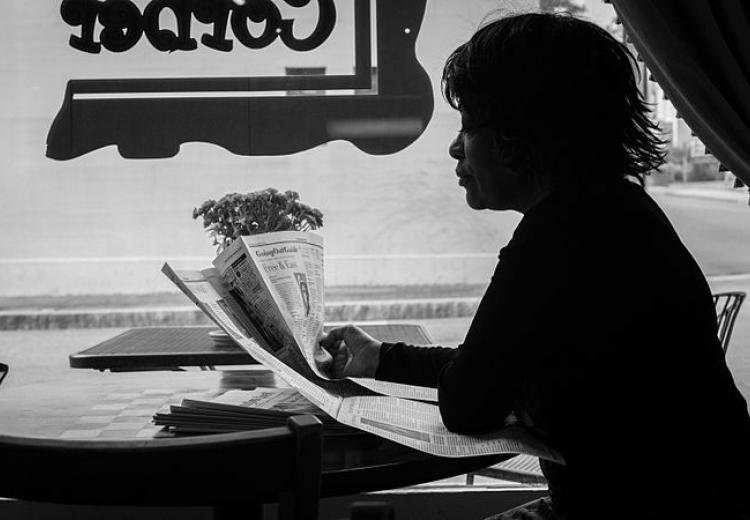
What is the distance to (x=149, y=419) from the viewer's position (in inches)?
47.0

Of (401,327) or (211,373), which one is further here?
(401,327)

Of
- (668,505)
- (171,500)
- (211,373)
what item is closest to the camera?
(171,500)

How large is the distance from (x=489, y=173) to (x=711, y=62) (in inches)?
56.0

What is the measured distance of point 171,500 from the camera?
2.39 ft

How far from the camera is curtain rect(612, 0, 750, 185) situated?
2355 mm

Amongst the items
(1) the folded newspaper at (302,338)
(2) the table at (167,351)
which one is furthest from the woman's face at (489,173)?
(2) the table at (167,351)

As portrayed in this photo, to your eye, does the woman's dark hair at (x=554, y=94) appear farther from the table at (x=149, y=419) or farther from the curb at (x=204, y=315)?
the curb at (x=204, y=315)

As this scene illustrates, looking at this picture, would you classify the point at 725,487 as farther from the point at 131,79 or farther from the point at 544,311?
the point at 131,79

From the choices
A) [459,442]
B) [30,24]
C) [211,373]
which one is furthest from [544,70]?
[30,24]

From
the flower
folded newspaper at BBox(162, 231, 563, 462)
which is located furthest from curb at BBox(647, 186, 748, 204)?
folded newspaper at BBox(162, 231, 563, 462)

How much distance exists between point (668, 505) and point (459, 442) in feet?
0.75

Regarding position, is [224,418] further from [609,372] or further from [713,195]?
[713,195]

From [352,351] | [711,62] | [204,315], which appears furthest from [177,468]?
[204,315]

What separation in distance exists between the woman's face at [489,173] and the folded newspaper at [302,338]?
27 centimetres
